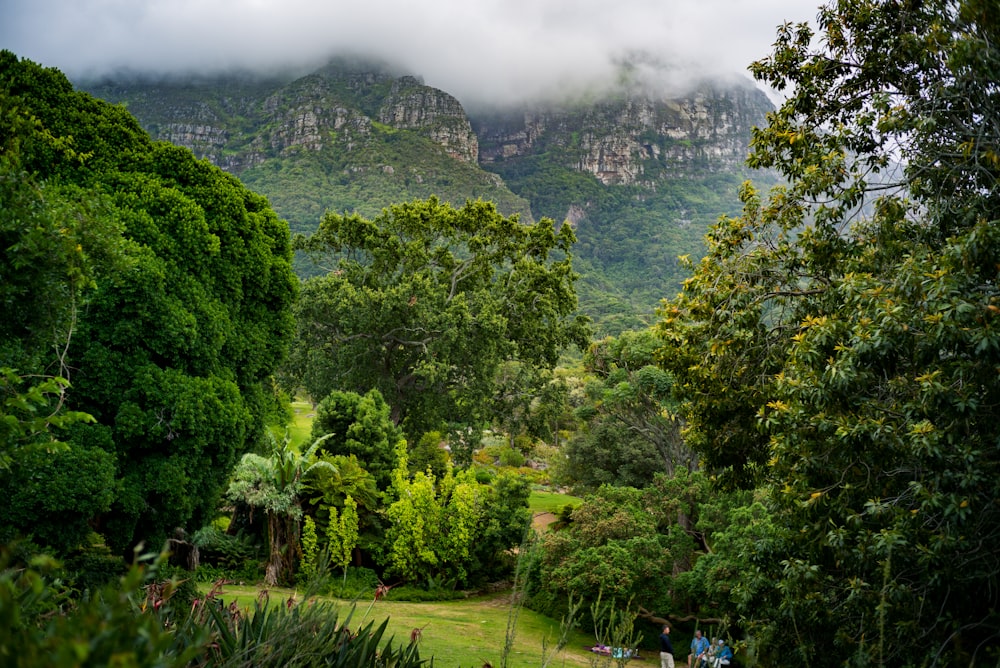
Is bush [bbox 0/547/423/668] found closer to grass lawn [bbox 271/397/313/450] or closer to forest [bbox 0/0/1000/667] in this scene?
forest [bbox 0/0/1000/667]

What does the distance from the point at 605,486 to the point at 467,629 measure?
4381 mm

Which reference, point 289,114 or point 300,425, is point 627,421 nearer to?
point 300,425

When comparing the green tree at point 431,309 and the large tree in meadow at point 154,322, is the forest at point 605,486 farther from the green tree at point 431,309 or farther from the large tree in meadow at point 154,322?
the green tree at point 431,309

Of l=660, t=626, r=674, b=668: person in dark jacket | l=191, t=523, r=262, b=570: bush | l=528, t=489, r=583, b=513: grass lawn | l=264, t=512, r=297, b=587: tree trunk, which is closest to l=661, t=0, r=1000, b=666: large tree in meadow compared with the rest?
l=660, t=626, r=674, b=668: person in dark jacket

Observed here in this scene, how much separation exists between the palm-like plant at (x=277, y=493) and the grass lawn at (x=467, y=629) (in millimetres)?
950

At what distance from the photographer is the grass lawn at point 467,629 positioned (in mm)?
10602

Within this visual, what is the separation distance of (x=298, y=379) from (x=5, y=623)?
24.5 m

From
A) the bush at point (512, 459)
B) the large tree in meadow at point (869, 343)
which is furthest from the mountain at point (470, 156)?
the large tree in meadow at point (869, 343)

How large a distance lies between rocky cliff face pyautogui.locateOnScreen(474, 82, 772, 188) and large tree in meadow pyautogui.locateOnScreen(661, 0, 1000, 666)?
6044 inches

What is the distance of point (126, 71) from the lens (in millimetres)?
180500

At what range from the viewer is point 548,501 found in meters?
28.7

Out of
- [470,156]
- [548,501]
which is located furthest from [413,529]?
[470,156]

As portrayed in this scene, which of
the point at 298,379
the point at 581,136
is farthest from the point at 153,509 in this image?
the point at 581,136

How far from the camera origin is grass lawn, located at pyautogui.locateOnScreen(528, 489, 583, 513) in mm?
26016
